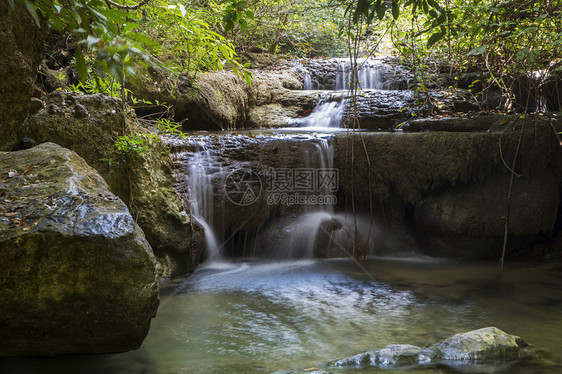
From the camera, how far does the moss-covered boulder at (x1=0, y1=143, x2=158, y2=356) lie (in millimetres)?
2463

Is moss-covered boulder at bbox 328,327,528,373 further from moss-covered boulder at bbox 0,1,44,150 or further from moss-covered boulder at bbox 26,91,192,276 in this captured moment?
moss-covered boulder at bbox 0,1,44,150

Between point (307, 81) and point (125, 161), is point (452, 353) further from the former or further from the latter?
point (307, 81)

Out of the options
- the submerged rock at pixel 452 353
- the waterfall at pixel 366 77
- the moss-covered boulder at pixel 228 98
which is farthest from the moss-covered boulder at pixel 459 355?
the waterfall at pixel 366 77

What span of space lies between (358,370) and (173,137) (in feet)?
13.7

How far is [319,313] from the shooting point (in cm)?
418

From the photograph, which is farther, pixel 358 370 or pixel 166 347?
pixel 166 347

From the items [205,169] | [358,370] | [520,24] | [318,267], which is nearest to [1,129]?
[205,169]

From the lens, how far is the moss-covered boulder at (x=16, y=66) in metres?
3.47

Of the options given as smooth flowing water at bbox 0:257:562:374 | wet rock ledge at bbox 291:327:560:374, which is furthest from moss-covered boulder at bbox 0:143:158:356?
wet rock ledge at bbox 291:327:560:374

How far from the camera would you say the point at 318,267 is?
5.81 meters

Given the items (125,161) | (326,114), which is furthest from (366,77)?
(125,161)

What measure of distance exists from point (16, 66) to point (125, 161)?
1427 millimetres

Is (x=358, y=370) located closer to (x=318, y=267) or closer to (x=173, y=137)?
(x=318, y=267)

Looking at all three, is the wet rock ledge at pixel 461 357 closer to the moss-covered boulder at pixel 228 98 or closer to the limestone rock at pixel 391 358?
the limestone rock at pixel 391 358
